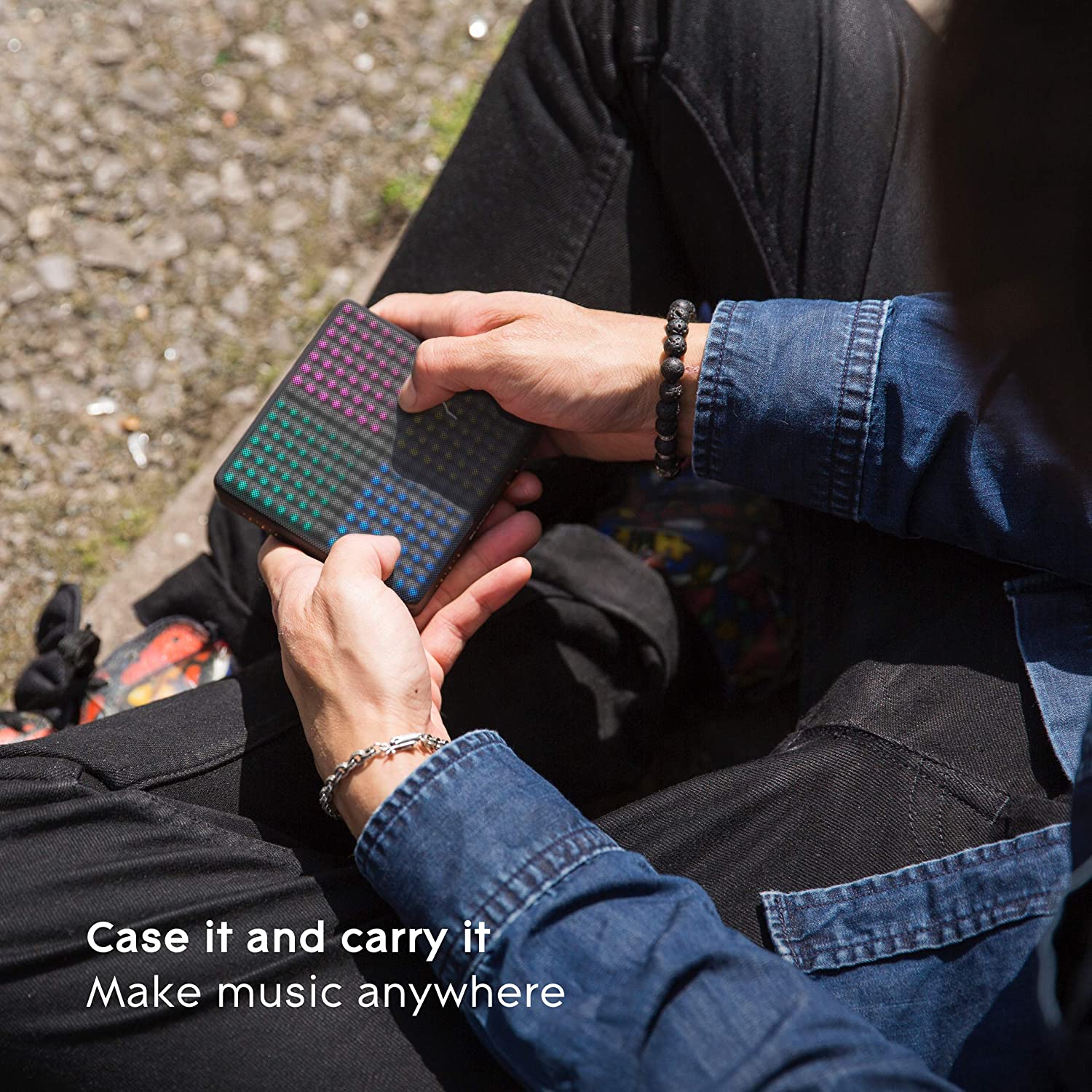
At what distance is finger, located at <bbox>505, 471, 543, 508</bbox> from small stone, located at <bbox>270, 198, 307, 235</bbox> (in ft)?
2.69

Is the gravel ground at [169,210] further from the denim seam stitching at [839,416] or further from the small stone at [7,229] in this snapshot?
the denim seam stitching at [839,416]

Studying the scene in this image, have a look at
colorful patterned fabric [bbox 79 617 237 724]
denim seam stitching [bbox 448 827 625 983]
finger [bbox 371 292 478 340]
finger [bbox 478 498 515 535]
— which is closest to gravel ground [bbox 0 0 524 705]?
colorful patterned fabric [bbox 79 617 237 724]

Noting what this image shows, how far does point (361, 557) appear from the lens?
98cm

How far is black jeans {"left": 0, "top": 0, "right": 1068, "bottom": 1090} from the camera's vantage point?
82 centimetres

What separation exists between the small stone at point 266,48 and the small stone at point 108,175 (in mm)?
303

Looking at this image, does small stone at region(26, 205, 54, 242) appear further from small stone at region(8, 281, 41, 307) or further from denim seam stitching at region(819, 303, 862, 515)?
denim seam stitching at region(819, 303, 862, 515)

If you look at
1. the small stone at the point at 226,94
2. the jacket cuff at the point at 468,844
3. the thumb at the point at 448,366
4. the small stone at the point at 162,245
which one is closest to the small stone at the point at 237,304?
the small stone at the point at 162,245

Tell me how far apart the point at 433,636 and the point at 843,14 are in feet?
2.63

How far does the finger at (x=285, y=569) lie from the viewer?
1.01 meters

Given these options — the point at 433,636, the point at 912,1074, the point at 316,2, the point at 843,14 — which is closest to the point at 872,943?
the point at 912,1074

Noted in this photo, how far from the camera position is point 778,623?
4.32ft

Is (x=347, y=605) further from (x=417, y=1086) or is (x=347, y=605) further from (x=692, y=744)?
(x=692, y=744)

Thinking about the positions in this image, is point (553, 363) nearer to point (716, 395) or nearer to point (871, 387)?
point (716, 395)

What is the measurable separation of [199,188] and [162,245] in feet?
0.40
